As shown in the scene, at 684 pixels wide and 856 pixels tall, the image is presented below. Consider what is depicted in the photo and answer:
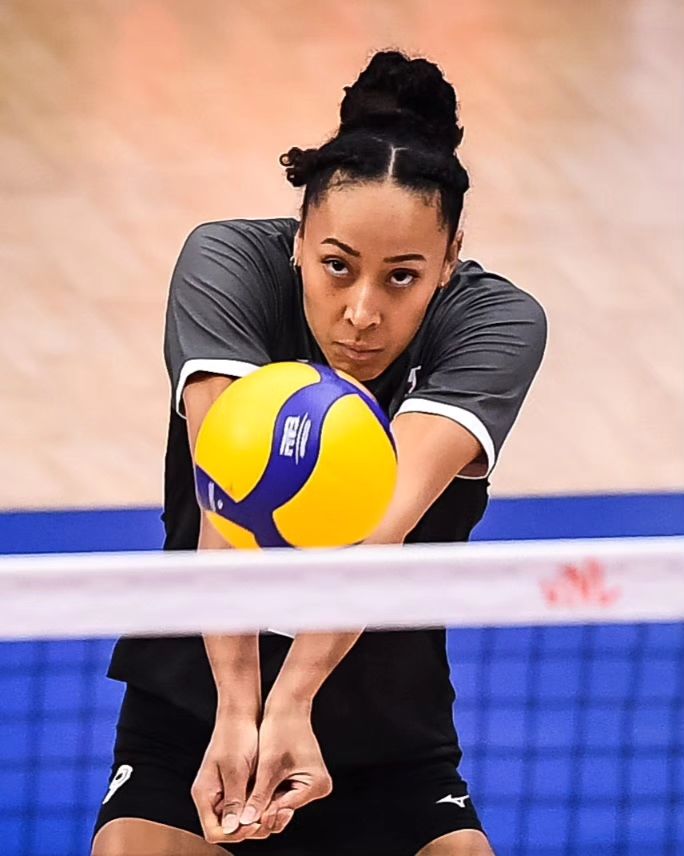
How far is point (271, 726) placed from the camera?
2.63 meters

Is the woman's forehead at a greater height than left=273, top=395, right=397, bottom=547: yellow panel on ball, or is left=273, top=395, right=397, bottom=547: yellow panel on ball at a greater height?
the woman's forehead

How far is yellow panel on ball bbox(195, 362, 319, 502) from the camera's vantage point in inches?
101

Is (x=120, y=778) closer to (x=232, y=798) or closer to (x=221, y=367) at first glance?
(x=232, y=798)

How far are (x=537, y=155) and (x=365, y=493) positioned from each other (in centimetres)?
574

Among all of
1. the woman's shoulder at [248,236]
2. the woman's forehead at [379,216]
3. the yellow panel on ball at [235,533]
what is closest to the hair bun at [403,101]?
the woman's forehead at [379,216]

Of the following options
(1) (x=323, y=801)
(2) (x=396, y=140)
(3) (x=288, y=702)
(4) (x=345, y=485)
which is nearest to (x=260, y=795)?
(3) (x=288, y=702)

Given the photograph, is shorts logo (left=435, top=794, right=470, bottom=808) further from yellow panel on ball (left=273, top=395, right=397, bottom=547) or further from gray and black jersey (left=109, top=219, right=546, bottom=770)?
yellow panel on ball (left=273, top=395, right=397, bottom=547)

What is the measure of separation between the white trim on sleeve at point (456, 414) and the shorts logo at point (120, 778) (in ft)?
2.65

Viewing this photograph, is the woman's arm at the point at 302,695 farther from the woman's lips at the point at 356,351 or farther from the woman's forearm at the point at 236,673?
the woman's lips at the point at 356,351

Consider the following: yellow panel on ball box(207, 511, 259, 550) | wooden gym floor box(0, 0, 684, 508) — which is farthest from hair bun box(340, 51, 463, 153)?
wooden gym floor box(0, 0, 684, 508)

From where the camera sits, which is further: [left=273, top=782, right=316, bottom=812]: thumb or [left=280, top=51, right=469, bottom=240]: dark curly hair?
[left=280, top=51, right=469, bottom=240]: dark curly hair

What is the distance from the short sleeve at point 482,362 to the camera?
9.29 ft

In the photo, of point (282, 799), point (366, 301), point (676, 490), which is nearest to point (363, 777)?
point (282, 799)

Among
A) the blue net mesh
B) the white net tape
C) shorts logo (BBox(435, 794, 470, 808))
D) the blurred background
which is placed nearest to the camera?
the white net tape
